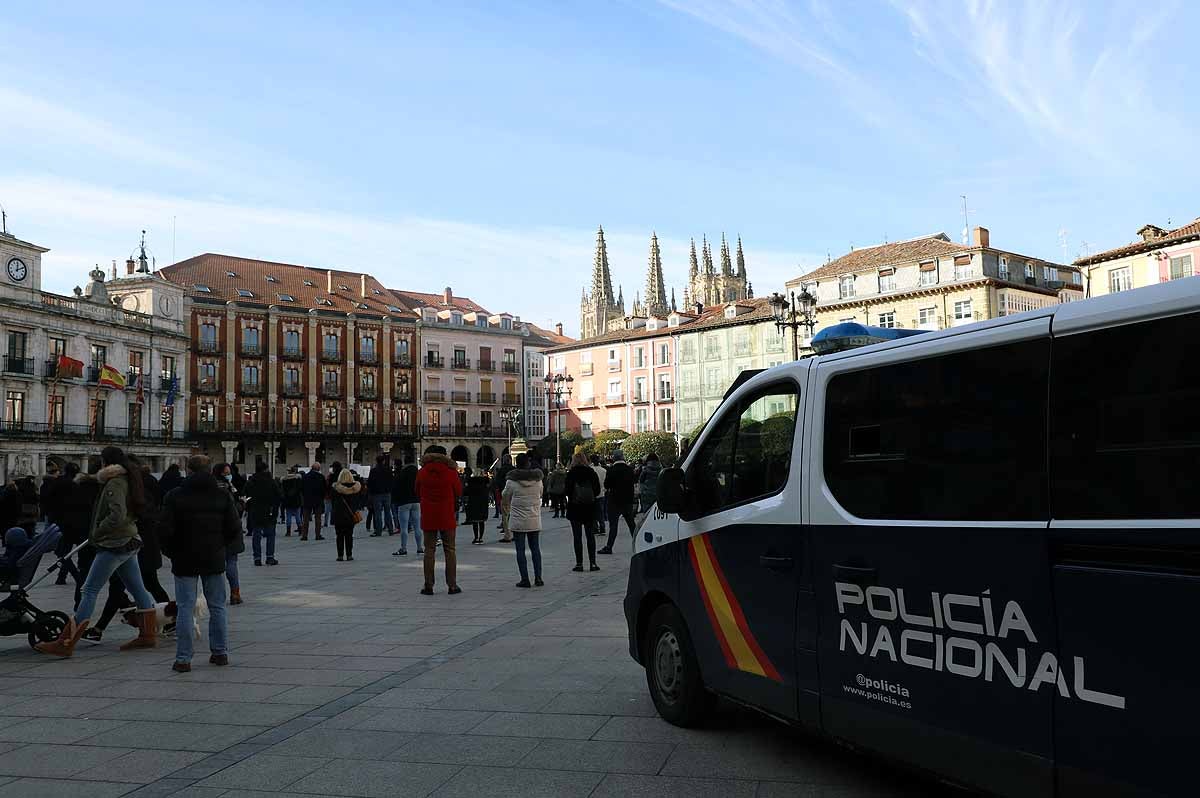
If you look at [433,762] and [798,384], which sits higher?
[798,384]

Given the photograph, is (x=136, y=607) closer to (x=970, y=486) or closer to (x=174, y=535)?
(x=174, y=535)

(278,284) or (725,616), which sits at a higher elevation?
(278,284)

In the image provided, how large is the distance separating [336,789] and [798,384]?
119 inches

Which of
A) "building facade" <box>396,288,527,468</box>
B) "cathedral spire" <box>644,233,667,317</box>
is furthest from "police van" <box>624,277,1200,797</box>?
"cathedral spire" <box>644,233,667,317</box>

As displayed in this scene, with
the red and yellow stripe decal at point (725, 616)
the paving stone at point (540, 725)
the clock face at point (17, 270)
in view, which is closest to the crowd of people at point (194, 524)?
the paving stone at point (540, 725)

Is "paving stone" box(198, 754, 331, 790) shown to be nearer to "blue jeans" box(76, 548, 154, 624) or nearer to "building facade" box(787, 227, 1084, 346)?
"blue jeans" box(76, 548, 154, 624)

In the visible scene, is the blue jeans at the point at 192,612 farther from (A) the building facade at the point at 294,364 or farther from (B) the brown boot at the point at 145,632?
(A) the building facade at the point at 294,364

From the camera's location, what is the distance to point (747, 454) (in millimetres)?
5180

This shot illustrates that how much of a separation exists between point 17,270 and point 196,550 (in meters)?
50.8

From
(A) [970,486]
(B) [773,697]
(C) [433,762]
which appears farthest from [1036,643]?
(C) [433,762]

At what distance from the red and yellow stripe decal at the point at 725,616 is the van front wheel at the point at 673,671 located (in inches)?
15.2

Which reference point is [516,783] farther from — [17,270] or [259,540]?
[17,270]

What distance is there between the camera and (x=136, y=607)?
8891 mm

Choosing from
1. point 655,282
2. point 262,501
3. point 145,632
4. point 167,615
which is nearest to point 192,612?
point 145,632
